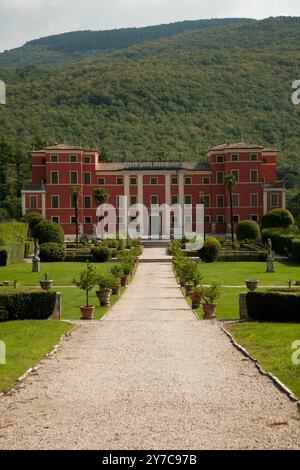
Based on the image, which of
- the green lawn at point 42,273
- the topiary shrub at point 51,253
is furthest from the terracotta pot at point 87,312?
the topiary shrub at point 51,253

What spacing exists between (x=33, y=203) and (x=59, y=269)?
2804 cm

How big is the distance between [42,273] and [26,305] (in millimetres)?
16438

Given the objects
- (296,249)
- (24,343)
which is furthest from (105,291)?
(296,249)

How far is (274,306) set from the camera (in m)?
17.9

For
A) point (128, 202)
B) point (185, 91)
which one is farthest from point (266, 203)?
point (185, 91)

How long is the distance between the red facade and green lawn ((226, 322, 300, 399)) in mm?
46882

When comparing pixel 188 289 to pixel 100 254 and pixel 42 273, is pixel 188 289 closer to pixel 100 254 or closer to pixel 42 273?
pixel 42 273

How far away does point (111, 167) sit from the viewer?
66438 millimetres

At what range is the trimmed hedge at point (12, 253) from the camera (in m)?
40.4

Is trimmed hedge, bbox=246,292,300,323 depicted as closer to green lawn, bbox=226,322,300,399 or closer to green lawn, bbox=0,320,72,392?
green lawn, bbox=226,322,300,399

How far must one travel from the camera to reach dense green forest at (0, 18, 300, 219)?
8825 centimetres

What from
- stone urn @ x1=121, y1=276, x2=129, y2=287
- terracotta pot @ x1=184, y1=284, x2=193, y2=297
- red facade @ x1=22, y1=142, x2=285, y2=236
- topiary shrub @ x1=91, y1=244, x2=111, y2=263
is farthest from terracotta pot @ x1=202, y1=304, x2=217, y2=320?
red facade @ x1=22, y1=142, x2=285, y2=236

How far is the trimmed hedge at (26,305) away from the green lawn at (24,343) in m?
0.56
